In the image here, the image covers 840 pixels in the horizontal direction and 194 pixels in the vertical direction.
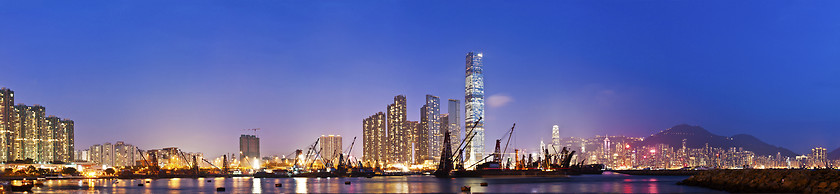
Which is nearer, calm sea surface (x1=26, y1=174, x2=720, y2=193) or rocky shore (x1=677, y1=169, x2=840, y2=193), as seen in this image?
rocky shore (x1=677, y1=169, x2=840, y2=193)

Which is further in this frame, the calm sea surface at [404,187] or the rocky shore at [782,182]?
the calm sea surface at [404,187]

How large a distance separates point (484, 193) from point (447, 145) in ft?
395

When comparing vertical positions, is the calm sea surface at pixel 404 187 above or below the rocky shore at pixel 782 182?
below

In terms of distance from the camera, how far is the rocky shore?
5366cm

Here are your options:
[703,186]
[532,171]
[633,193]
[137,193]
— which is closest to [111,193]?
[137,193]

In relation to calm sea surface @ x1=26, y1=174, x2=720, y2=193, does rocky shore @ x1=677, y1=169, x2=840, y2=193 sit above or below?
above

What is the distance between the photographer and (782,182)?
60938 mm

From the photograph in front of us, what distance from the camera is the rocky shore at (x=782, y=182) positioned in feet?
176

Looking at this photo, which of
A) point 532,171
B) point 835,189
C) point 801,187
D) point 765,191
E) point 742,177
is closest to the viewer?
point 835,189

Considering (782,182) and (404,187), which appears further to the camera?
(404,187)

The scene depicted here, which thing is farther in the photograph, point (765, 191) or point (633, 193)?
point (633, 193)

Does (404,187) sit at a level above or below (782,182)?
below

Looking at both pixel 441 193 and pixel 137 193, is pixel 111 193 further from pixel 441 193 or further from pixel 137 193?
pixel 441 193

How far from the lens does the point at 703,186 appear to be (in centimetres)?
8325
